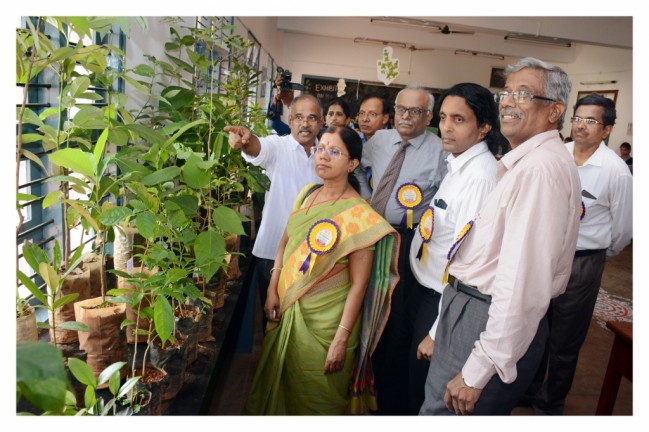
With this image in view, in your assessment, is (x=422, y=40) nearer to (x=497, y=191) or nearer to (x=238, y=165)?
(x=238, y=165)

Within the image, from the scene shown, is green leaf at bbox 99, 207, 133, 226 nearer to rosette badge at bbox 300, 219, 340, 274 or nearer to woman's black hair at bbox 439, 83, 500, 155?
rosette badge at bbox 300, 219, 340, 274

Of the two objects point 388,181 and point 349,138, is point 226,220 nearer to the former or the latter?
point 349,138

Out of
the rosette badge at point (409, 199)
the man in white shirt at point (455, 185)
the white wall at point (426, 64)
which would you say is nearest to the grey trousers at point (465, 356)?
the man in white shirt at point (455, 185)

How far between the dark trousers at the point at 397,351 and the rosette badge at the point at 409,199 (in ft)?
0.19

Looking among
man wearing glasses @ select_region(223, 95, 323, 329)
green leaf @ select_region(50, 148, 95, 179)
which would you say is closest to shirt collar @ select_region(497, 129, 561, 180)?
green leaf @ select_region(50, 148, 95, 179)

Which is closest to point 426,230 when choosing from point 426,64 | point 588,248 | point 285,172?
point 285,172

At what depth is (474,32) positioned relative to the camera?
9500mm

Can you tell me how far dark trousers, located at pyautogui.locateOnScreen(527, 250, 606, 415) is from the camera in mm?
2379

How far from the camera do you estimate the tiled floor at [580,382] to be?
7.77 ft

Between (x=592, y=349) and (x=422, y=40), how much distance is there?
25.3ft

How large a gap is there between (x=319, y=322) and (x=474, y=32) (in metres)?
8.99

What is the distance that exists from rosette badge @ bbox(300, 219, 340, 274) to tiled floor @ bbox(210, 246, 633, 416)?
87 centimetres
